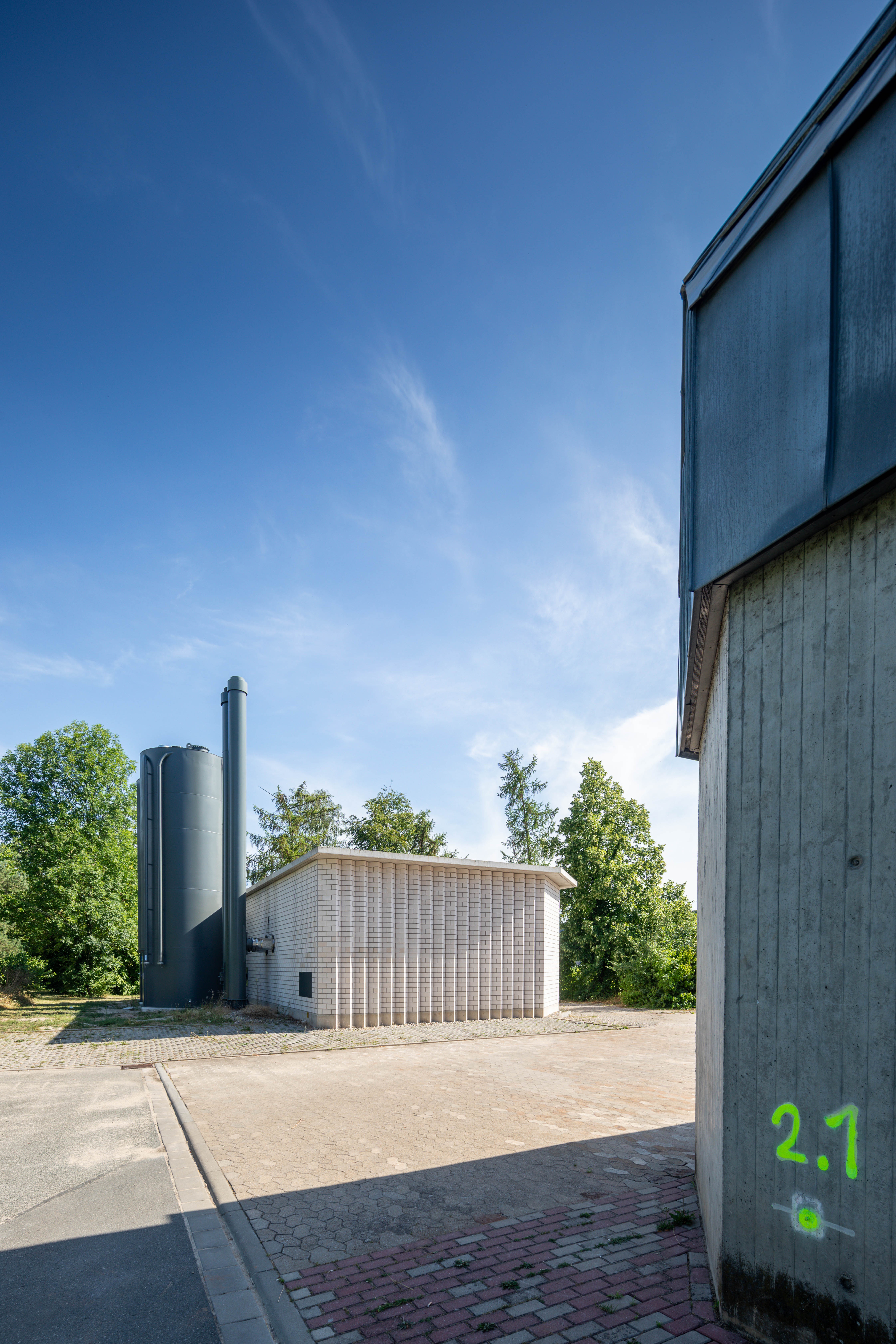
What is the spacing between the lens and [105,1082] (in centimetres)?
992

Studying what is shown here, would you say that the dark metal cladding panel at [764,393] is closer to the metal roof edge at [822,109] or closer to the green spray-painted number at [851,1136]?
the metal roof edge at [822,109]

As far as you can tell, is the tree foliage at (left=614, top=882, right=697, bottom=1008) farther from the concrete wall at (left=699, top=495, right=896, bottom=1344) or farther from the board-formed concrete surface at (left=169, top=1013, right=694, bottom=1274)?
the concrete wall at (left=699, top=495, right=896, bottom=1344)

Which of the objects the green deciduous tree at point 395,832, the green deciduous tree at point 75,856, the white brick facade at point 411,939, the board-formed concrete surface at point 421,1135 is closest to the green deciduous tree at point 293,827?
the green deciduous tree at point 395,832

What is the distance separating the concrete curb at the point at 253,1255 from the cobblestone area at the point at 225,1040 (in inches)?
228

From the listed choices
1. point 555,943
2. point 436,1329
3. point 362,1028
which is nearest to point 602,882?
point 555,943

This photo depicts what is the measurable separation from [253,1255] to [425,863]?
11856 millimetres

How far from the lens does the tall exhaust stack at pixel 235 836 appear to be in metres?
17.9

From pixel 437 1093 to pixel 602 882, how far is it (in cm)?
1705

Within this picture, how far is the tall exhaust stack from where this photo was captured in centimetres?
1786

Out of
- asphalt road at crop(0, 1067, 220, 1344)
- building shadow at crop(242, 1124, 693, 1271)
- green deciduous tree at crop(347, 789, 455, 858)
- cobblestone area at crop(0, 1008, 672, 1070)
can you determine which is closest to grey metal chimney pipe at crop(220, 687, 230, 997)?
cobblestone area at crop(0, 1008, 672, 1070)

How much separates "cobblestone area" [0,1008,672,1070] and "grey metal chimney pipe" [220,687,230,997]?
2.80 m

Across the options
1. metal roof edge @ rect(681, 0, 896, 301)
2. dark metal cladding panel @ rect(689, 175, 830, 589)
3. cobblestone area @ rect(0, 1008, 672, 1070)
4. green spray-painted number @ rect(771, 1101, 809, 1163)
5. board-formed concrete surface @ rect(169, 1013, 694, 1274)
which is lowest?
cobblestone area @ rect(0, 1008, 672, 1070)

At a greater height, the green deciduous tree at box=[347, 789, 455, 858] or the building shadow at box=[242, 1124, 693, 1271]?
the building shadow at box=[242, 1124, 693, 1271]

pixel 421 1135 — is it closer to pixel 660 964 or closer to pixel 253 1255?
pixel 253 1255
